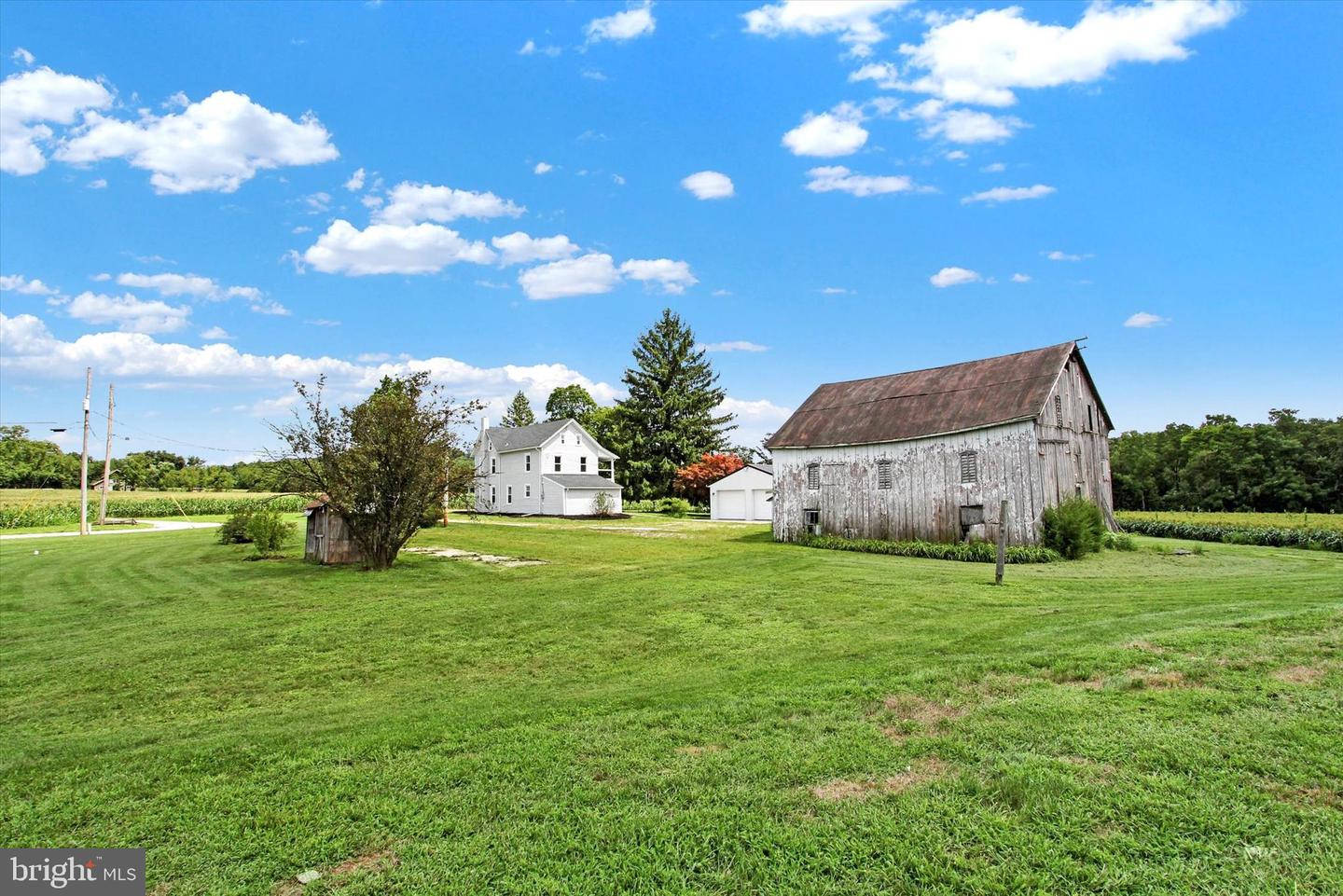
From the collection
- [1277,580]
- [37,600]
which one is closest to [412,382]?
[37,600]

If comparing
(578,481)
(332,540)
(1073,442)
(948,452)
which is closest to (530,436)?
(578,481)

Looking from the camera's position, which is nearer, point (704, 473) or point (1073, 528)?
point (1073, 528)

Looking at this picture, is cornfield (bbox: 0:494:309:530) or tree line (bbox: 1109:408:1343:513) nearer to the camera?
cornfield (bbox: 0:494:309:530)

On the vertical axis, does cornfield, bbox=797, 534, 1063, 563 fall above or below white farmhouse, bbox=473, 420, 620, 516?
below

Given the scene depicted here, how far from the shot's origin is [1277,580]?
1338cm

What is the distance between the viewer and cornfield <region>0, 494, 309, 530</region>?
4156 cm

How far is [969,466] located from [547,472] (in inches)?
1260

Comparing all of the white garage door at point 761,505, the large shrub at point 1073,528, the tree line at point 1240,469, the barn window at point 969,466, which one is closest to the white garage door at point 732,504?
the white garage door at point 761,505

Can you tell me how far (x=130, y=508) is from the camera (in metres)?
50.3

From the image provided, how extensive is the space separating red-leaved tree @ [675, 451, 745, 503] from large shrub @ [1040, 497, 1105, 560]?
30800mm

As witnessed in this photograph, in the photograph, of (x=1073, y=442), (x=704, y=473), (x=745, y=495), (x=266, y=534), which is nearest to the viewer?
(x=266, y=534)

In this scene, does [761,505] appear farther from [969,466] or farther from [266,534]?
[266,534]

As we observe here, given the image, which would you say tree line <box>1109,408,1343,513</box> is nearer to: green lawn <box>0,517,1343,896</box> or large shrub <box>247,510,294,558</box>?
green lawn <box>0,517,1343,896</box>

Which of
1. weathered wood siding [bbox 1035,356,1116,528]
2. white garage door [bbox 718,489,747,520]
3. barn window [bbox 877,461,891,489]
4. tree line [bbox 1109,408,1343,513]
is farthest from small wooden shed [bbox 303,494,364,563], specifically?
tree line [bbox 1109,408,1343,513]
